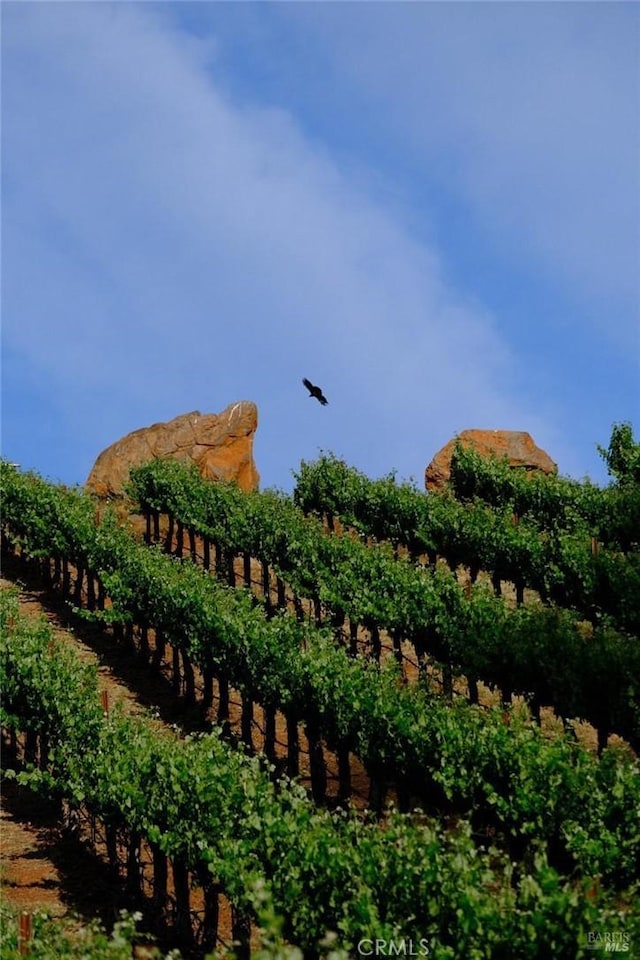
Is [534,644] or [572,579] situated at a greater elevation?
[572,579]

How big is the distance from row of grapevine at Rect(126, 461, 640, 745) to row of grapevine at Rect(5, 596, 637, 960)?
6.49 metres

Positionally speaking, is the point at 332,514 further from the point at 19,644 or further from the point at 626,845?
the point at 626,845

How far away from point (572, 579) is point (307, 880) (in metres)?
22.7

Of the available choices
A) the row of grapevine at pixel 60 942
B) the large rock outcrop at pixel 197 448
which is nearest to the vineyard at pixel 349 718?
the row of grapevine at pixel 60 942

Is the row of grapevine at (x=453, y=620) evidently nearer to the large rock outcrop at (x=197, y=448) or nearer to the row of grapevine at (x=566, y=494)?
the row of grapevine at (x=566, y=494)

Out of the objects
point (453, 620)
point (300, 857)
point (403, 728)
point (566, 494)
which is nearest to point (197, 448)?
point (566, 494)

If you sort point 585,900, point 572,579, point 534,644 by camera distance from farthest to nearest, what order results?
1. point 572,579
2. point 534,644
3. point 585,900

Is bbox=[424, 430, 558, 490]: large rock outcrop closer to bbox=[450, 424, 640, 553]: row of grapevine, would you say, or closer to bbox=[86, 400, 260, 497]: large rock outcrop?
bbox=[450, 424, 640, 553]: row of grapevine

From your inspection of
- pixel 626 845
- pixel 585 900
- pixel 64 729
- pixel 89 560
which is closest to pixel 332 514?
pixel 89 560

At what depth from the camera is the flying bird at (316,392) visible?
1357 inches

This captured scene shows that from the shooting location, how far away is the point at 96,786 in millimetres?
24328

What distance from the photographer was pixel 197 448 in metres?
57.4

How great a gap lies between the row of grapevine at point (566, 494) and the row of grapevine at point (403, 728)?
14.2 m

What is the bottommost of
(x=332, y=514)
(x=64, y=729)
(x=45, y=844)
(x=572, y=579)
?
(x=45, y=844)
